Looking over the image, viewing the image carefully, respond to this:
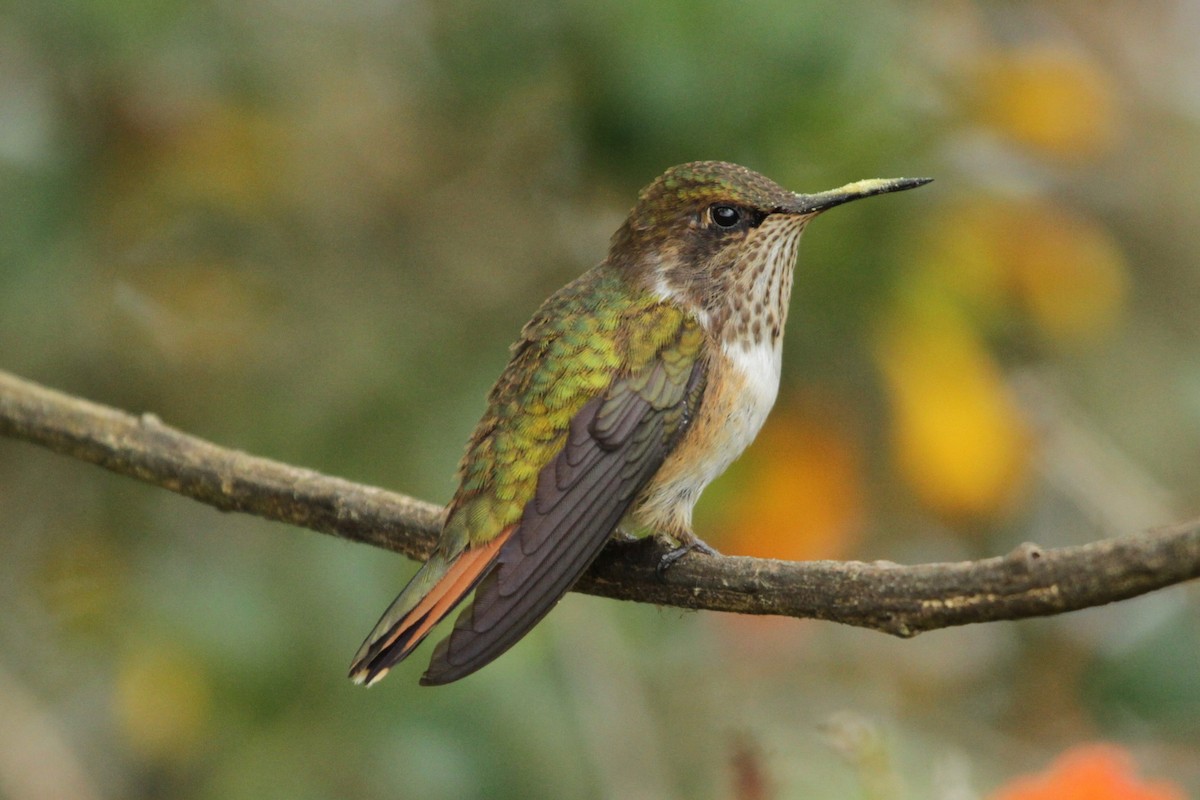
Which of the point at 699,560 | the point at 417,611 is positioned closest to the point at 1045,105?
the point at 699,560

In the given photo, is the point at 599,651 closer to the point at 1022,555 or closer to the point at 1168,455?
the point at 1022,555

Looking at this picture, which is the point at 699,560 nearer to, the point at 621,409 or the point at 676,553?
the point at 676,553

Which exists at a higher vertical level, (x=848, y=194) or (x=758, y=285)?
(x=848, y=194)

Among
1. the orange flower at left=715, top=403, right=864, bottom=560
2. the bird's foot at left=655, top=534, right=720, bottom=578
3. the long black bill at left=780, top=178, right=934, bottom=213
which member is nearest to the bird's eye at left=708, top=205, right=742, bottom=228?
the long black bill at left=780, top=178, right=934, bottom=213

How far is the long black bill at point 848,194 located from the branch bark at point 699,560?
0.78m

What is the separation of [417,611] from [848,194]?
1.20 metres

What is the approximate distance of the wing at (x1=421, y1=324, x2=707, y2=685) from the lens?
106 inches

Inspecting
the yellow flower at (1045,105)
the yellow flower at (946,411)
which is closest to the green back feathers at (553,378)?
the yellow flower at (946,411)

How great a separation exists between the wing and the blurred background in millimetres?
659

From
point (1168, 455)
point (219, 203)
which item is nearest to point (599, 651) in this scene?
point (219, 203)

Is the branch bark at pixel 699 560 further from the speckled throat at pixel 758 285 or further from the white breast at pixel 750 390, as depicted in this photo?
the speckled throat at pixel 758 285

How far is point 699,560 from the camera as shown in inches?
107

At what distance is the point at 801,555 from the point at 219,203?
76.3 inches

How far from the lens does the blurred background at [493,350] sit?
3.67 meters
